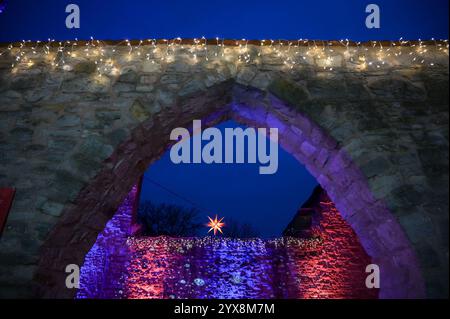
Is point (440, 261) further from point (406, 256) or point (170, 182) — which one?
point (170, 182)

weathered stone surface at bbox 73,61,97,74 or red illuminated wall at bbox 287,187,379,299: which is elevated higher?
weathered stone surface at bbox 73,61,97,74

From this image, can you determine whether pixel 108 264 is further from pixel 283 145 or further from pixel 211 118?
pixel 283 145

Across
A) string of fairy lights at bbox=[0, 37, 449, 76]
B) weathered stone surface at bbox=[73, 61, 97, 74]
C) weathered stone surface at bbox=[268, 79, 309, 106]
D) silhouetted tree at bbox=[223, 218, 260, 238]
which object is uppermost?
silhouetted tree at bbox=[223, 218, 260, 238]

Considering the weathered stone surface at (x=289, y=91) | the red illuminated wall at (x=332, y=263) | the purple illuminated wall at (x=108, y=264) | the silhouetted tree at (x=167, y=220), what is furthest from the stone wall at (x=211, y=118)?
the silhouetted tree at (x=167, y=220)

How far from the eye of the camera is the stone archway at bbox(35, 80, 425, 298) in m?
3.12

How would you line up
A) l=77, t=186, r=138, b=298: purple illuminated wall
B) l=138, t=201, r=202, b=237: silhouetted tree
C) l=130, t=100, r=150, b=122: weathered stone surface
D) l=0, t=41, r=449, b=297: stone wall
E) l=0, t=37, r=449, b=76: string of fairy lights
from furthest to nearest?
1. l=138, t=201, r=202, b=237: silhouetted tree
2. l=77, t=186, r=138, b=298: purple illuminated wall
3. l=0, t=37, r=449, b=76: string of fairy lights
4. l=130, t=100, r=150, b=122: weathered stone surface
5. l=0, t=41, r=449, b=297: stone wall

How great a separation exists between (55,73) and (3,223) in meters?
1.64

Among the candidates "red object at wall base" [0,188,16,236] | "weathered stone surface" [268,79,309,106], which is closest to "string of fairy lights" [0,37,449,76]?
"weathered stone surface" [268,79,309,106]

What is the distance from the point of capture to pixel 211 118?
163 inches

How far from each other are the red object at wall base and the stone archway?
444mm

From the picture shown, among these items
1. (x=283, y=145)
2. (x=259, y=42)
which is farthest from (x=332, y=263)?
(x=259, y=42)

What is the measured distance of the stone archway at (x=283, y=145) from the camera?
3.12m

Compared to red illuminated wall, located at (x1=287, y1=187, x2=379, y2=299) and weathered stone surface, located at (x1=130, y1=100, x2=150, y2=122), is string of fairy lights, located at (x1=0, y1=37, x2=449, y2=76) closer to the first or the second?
weathered stone surface, located at (x1=130, y1=100, x2=150, y2=122)

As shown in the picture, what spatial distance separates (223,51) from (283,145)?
49.8 inches
